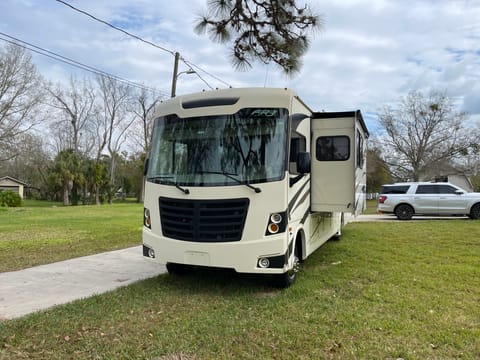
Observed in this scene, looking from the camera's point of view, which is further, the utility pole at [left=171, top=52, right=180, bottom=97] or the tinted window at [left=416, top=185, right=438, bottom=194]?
the utility pole at [left=171, top=52, right=180, bottom=97]

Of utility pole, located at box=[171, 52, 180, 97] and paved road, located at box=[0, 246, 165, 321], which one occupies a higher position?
utility pole, located at box=[171, 52, 180, 97]

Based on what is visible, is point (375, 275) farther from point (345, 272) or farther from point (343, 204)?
point (343, 204)

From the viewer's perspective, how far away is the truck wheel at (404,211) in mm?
16500

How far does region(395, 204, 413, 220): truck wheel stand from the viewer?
16.5 meters

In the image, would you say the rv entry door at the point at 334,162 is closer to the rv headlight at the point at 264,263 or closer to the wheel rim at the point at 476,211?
the rv headlight at the point at 264,263

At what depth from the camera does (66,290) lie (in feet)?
18.1

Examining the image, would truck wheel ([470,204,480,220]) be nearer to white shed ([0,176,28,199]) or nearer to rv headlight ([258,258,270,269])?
rv headlight ([258,258,270,269])

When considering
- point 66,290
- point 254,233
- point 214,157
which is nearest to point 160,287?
point 66,290

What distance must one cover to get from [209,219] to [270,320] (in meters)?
1.52

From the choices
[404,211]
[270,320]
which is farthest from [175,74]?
[270,320]

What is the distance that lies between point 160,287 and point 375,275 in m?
3.49

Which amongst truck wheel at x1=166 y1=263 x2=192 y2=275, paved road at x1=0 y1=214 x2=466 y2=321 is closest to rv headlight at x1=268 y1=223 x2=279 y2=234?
truck wheel at x1=166 y1=263 x2=192 y2=275

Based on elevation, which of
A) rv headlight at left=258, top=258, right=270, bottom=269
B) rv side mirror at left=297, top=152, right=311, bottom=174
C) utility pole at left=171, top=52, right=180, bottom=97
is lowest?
rv headlight at left=258, top=258, right=270, bottom=269

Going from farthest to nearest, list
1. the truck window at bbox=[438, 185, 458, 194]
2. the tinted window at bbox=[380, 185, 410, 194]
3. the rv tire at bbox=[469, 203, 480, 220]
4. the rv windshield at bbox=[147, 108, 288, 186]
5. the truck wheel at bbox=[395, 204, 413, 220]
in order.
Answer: the tinted window at bbox=[380, 185, 410, 194] → the truck wheel at bbox=[395, 204, 413, 220] → the truck window at bbox=[438, 185, 458, 194] → the rv tire at bbox=[469, 203, 480, 220] → the rv windshield at bbox=[147, 108, 288, 186]
